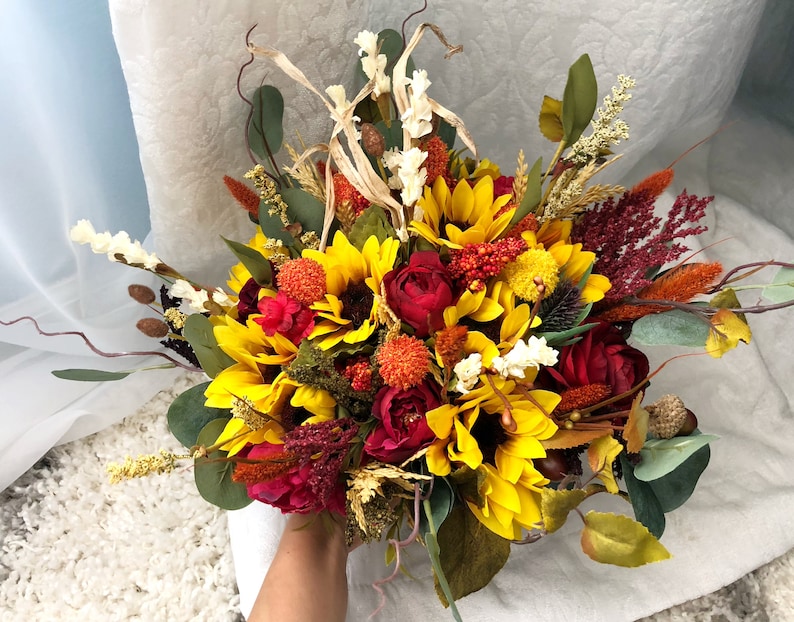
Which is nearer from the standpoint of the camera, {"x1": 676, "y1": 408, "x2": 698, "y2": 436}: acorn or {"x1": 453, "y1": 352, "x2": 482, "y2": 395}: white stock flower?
{"x1": 453, "y1": 352, "x2": 482, "y2": 395}: white stock flower

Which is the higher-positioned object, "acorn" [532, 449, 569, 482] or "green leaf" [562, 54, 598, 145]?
"green leaf" [562, 54, 598, 145]

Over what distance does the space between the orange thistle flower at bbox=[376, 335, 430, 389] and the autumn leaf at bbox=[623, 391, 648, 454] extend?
0.47 ft

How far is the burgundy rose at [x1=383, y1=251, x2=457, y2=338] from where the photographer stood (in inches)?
18.5

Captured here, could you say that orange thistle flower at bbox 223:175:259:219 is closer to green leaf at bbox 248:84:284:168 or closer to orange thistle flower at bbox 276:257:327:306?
green leaf at bbox 248:84:284:168

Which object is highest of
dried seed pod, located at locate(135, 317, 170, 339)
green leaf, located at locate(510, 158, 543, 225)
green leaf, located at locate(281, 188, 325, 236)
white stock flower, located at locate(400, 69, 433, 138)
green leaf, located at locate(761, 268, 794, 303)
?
white stock flower, located at locate(400, 69, 433, 138)

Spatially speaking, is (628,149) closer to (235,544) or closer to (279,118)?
(279,118)

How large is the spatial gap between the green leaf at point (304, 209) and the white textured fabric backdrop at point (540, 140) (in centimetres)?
13

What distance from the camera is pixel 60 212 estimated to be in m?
0.70

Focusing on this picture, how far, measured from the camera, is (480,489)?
0.49 metres

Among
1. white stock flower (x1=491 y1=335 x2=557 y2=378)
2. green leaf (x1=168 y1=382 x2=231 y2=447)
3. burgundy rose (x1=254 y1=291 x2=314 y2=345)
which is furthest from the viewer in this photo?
green leaf (x1=168 y1=382 x2=231 y2=447)

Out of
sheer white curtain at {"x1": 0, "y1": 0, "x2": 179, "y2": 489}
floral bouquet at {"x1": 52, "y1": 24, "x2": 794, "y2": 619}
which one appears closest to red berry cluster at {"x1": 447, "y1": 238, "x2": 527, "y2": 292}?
floral bouquet at {"x1": 52, "y1": 24, "x2": 794, "y2": 619}

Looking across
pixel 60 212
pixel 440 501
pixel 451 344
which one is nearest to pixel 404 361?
pixel 451 344

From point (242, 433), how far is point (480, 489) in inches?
7.3

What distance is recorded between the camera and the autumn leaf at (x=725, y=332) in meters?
0.45
